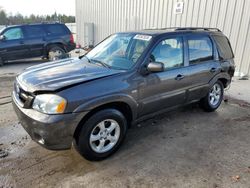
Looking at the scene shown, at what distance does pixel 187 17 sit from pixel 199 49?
16.7ft

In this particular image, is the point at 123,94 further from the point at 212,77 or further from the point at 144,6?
the point at 144,6

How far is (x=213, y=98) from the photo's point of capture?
4.96 meters

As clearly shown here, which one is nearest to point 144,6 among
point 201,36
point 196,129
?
point 201,36

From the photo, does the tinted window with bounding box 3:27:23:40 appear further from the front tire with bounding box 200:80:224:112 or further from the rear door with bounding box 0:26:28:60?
the front tire with bounding box 200:80:224:112

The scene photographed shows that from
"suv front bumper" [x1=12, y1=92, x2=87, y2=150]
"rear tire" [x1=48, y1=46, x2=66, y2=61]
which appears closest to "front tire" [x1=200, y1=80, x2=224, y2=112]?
"suv front bumper" [x1=12, y1=92, x2=87, y2=150]

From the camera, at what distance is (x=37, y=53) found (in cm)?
1063

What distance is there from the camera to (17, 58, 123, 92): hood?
9.30 ft

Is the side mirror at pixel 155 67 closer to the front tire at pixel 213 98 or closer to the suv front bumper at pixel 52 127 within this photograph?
the suv front bumper at pixel 52 127

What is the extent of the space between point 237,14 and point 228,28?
0.51 metres

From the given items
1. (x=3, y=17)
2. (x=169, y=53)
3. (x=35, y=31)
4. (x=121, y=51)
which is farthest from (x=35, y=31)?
(x=3, y=17)

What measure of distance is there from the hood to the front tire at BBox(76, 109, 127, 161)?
0.52 meters

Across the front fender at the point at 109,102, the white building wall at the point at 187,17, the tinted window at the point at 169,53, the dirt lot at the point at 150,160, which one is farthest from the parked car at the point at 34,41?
the front fender at the point at 109,102

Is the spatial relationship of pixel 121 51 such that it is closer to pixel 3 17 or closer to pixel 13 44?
pixel 13 44

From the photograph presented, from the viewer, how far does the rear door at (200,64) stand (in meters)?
4.09
